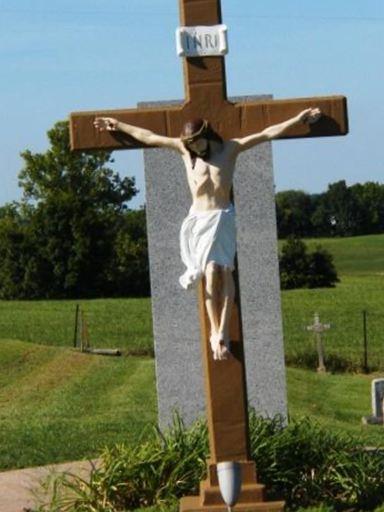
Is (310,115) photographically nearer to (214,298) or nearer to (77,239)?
(214,298)

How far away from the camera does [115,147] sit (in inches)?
307

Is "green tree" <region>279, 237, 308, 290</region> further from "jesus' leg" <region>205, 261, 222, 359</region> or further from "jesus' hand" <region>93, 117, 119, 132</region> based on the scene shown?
"jesus' leg" <region>205, 261, 222, 359</region>

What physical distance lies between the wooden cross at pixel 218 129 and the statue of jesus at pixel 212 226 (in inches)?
4.7

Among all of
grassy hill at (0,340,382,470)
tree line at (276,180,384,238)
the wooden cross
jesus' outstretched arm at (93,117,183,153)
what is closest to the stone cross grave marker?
grassy hill at (0,340,382,470)

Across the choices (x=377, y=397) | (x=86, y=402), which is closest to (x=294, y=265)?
(x=86, y=402)

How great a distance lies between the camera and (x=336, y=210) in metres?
73.7

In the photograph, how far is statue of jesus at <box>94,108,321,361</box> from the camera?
7320 mm

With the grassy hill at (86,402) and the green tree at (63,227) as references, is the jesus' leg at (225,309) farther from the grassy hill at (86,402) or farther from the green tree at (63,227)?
the green tree at (63,227)

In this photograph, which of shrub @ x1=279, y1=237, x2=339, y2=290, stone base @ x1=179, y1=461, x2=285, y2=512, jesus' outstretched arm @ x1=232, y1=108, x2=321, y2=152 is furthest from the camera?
shrub @ x1=279, y1=237, x2=339, y2=290

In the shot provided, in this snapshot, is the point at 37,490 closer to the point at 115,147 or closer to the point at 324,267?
the point at 115,147

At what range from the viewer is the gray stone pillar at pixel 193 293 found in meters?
10.8

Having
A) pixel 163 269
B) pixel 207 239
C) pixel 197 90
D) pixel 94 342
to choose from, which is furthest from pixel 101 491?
pixel 94 342

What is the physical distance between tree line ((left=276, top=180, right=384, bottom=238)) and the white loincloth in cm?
5478

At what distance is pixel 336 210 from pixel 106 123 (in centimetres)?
6652
